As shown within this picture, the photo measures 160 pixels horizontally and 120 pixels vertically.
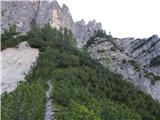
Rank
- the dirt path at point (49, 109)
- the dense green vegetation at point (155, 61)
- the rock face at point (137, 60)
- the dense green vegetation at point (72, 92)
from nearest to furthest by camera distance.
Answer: the dense green vegetation at point (72, 92)
the dirt path at point (49, 109)
the rock face at point (137, 60)
the dense green vegetation at point (155, 61)

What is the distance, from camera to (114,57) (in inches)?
6432

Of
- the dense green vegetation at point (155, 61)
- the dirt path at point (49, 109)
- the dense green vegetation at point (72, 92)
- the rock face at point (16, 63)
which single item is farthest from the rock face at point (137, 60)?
the dirt path at point (49, 109)

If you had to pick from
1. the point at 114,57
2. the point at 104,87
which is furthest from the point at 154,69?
the point at 104,87

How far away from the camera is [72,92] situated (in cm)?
7462

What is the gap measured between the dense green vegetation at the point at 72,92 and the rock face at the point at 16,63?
2.93 meters

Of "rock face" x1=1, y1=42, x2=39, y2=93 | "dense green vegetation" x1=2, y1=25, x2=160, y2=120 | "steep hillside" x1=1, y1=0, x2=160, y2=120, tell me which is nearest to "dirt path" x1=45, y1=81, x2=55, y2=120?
"steep hillside" x1=1, y1=0, x2=160, y2=120

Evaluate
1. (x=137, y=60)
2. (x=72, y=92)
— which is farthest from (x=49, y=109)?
(x=137, y=60)

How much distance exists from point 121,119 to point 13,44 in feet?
271

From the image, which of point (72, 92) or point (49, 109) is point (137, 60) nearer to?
point (72, 92)

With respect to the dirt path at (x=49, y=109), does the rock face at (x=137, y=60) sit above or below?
above

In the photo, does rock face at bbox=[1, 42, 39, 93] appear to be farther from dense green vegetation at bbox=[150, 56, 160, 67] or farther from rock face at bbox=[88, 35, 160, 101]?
dense green vegetation at bbox=[150, 56, 160, 67]

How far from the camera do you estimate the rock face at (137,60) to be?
141m

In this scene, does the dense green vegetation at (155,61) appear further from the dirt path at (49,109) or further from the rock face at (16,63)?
the dirt path at (49,109)

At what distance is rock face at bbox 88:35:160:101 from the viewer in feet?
463
